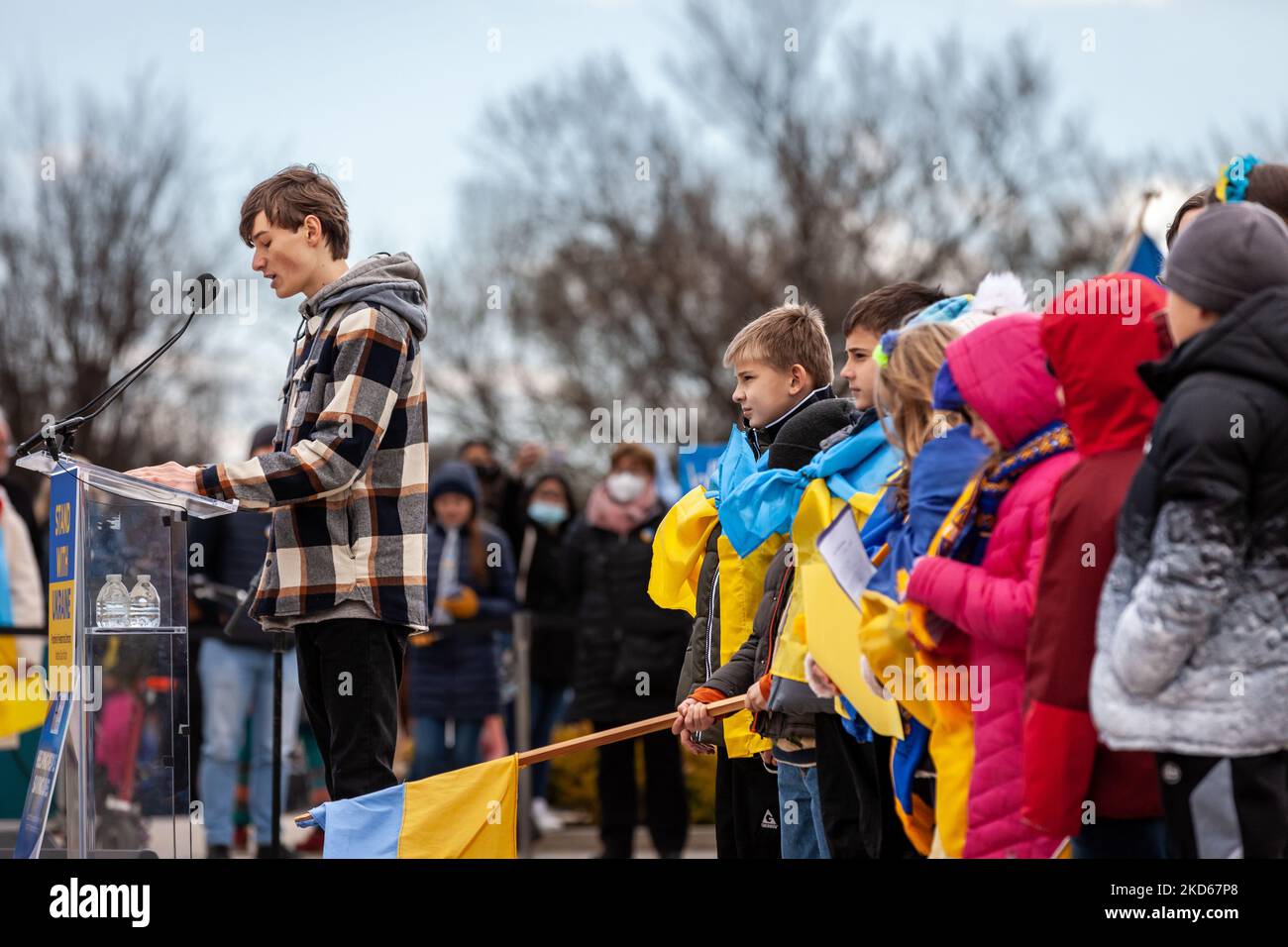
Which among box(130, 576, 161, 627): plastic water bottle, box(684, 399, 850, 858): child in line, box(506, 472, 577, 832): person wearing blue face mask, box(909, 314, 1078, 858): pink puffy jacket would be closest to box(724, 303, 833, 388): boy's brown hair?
box(684, 399, 850, 858): child in line

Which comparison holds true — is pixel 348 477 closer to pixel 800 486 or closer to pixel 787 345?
pixel 800 486

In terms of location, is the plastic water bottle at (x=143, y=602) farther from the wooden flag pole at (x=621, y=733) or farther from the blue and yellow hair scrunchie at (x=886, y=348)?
the blue and yellow hair scrunchie at (x=886, y=348)

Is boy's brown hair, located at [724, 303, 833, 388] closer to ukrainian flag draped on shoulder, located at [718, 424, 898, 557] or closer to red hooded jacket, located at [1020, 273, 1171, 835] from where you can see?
ukrainian flag draped on shoulder, located at [718, 424, 898, 557]

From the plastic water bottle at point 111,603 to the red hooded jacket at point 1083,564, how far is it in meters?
2.53

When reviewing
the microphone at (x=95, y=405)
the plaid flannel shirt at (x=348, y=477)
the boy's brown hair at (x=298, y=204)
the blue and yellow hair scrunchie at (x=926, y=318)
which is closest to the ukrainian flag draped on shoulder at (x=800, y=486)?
the blue and yellow hair scrunchie at (x=926, y=318)

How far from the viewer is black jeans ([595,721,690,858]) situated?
350 inches

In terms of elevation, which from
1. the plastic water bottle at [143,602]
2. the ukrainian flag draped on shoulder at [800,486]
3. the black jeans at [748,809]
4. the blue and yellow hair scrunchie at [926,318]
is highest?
the blue and yellow hair scrunchie at [926,318]

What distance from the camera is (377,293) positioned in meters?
4.75

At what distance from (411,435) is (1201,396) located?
235 cm

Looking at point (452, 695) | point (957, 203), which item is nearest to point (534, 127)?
point (957, 203)

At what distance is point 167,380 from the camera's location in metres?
25.4

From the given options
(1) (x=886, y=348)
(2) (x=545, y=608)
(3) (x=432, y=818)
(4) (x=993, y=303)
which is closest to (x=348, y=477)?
(3) (x=432, y=818)

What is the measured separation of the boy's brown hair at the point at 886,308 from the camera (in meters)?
4.75
